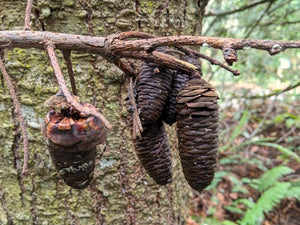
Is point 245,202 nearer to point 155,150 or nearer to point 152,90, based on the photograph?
point 155,150

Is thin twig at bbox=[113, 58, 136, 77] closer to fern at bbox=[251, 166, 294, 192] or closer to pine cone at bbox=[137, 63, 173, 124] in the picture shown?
pine cone at bbox=[137, 63, 173, 124]

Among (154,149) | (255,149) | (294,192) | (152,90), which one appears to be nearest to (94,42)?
(152,90)

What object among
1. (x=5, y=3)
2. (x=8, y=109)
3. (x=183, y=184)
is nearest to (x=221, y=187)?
(x=183, y=184)

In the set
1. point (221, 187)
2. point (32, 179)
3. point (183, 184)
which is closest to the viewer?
point (32, 179)

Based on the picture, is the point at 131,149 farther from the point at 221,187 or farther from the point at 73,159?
the point at 221,187

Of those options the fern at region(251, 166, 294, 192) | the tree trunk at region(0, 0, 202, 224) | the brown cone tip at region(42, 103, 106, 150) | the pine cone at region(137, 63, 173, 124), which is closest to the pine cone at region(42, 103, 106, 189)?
the brown cone tip at region(42, 103, 106, 150)

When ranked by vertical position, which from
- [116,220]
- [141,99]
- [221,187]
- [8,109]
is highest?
[141,99]
